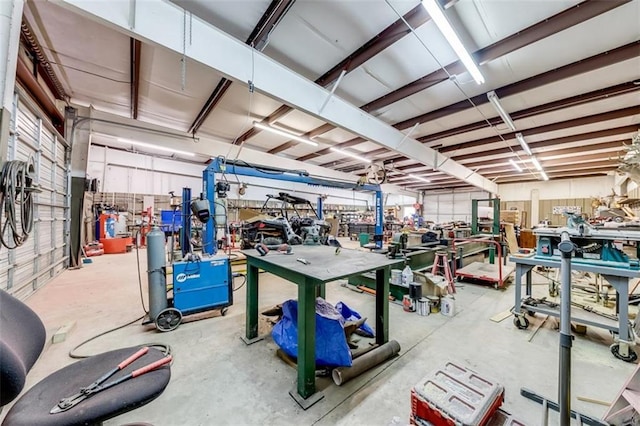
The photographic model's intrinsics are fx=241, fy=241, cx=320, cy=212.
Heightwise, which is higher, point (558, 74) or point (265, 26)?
point (265, 26)

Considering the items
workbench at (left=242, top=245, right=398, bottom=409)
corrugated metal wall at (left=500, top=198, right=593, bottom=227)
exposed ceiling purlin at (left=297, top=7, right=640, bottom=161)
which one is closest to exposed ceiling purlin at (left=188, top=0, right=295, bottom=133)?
exposed ceiling purlin at (left=297, top=7, right=640, bottom=161)

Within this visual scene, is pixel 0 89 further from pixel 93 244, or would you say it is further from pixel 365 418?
pixel 93 244

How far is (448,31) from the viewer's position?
97.0 inches

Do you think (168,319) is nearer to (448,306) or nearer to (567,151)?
(448,306)

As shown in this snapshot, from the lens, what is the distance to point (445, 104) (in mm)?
4793

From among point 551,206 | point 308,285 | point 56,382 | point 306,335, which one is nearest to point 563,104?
point 308,285

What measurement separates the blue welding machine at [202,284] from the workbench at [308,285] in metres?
0.68

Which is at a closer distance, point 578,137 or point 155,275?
point 155,275

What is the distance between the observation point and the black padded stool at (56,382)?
2.57 ft

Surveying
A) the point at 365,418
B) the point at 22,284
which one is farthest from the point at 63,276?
the point at 365,418

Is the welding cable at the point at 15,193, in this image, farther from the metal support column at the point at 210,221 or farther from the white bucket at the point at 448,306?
the white bucket at the point at 448,306

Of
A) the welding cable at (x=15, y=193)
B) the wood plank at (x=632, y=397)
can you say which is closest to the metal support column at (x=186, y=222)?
the welding cable at (x=15, y=193)

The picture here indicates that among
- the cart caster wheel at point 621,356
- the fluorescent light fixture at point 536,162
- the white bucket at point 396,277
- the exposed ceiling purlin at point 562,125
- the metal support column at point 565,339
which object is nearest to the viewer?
the metal support column at point 565,339

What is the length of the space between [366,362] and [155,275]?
226 cm
